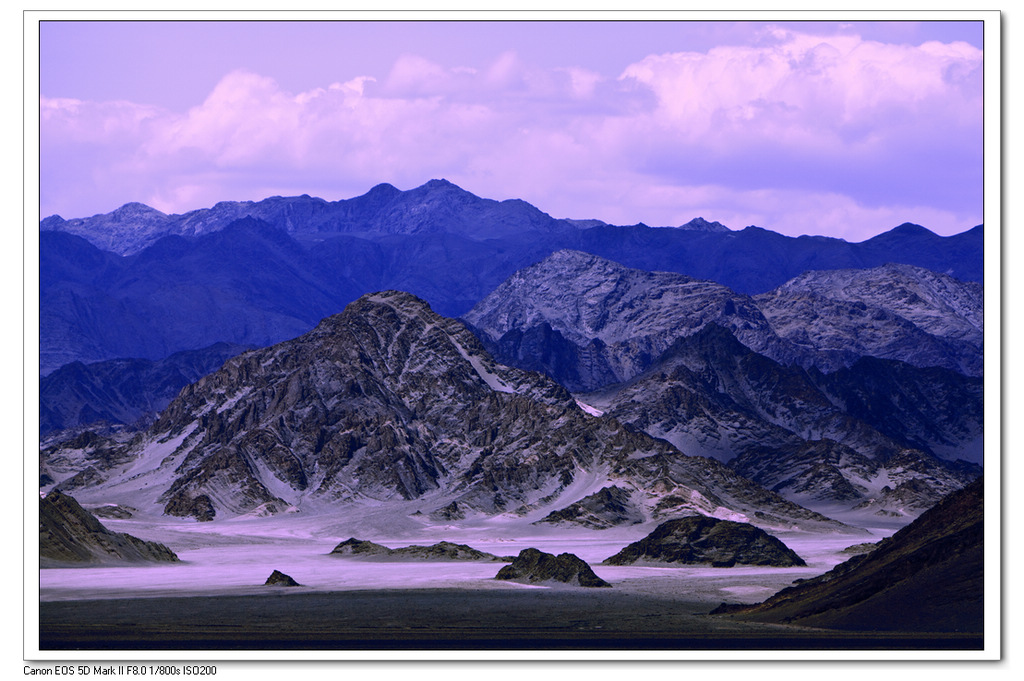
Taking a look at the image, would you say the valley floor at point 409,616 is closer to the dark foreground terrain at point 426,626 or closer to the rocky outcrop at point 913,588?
the dark foreground terrain at point 426,626

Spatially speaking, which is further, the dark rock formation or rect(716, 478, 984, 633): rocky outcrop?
the dark rock formation

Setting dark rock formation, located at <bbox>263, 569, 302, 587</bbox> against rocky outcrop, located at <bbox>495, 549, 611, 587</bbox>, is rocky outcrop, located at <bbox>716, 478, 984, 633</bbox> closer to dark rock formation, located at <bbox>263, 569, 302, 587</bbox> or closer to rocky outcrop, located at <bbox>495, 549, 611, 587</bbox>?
rocky outcrop, located at <bbox>495, 549, 611, 587</bbox>

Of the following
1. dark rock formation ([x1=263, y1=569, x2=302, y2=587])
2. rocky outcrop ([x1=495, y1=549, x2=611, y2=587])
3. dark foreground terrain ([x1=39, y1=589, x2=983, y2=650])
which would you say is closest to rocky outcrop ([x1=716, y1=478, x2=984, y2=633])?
dark foreground terrain ([x1=39, y1=589, x2=983, y2=650])

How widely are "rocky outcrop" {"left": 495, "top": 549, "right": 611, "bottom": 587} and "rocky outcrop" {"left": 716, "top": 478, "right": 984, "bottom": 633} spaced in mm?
38168

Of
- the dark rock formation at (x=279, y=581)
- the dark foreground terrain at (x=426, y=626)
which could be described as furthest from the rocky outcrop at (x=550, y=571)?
the dark rock formation at (x=279, y=581)

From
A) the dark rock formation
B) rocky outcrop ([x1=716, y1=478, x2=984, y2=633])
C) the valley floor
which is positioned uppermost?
rocky outcrop ([x1=716, y1=478, x2=984, y2=633])

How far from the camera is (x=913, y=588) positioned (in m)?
108

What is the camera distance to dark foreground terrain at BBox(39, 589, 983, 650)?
323 ft

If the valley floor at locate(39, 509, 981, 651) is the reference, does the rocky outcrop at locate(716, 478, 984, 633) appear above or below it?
above

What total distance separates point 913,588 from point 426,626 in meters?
35.5

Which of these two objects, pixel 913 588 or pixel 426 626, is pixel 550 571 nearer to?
pixel 426 626
